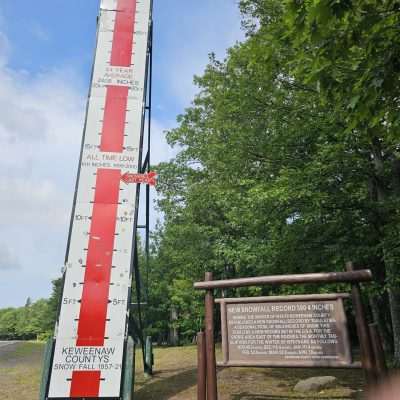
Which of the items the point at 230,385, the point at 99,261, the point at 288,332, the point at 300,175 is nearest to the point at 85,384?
the point at 99,261

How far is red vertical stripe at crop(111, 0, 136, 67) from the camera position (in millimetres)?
A: 8633

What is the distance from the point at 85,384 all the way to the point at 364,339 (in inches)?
183

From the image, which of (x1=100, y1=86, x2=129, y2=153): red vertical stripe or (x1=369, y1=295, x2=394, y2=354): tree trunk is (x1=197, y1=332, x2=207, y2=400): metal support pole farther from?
(x1=369, y1=295, x2=394, y2=354): tree trunk

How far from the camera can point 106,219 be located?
7.23 metres

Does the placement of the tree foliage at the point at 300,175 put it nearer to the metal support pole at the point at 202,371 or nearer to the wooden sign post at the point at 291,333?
the wooden sign post at the point at 291,333

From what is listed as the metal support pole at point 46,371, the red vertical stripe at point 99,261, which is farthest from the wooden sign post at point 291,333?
the metal support pole at point 46,371

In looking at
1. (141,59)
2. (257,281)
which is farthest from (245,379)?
(141,59)

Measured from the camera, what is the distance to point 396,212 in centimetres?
966

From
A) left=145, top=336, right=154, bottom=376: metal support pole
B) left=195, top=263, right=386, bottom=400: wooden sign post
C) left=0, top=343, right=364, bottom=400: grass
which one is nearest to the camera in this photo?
left=195, top=263, right=386, bottom=400: wooden sign post

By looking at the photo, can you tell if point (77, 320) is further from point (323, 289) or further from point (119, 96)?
point (323, 289)

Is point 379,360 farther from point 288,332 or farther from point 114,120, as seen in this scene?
point 114,120

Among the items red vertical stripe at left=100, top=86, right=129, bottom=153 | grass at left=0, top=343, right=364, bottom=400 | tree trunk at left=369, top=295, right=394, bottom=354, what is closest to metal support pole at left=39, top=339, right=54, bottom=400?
grass at left=0, top=343, right=364, bottom=400

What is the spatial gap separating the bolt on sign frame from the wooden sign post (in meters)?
2.24

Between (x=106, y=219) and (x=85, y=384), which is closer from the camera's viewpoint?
(x=85, y=384)
